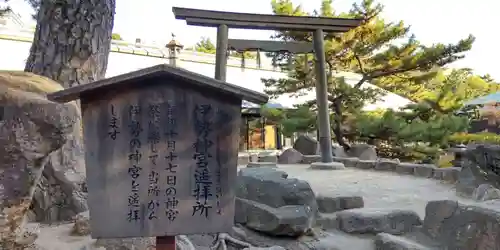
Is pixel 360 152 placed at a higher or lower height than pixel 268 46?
lower

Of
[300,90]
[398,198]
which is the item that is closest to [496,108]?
[300,90]

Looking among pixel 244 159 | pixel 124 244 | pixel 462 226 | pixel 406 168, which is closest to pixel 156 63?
pixel 244 159

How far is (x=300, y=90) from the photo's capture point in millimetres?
12711

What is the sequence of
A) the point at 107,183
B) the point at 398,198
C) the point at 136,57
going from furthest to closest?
the point at 136,57
the point at 398,198
the point at 107,183

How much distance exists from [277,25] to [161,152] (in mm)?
6637

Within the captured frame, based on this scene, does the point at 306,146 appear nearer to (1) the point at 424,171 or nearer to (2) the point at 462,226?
(1) the point at 424,171

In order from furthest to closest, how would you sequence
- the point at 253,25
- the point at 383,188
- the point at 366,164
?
the point at 366,164 < the point at 253,25 < the point at 383,188

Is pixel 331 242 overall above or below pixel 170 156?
below

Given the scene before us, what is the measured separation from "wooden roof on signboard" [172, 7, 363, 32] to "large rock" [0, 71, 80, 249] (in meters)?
5.43

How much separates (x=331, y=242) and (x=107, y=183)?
7.82 feet

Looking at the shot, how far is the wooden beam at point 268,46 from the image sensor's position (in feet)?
27.0

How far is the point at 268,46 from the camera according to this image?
8.48 meters

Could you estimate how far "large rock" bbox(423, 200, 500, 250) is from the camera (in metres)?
2.70

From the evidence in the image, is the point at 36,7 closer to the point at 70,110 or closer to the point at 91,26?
the point at 91,26
